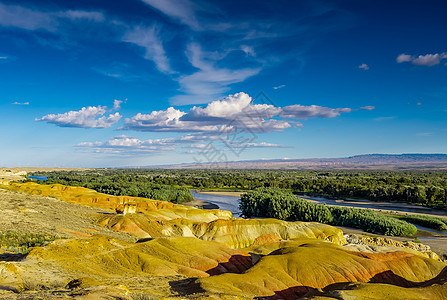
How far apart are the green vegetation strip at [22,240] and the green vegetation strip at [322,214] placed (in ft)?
197

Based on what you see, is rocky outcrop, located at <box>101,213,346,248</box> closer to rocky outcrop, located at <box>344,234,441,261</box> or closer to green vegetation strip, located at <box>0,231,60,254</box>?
rocky outcrop, located at <box>344,234,441,261</box>

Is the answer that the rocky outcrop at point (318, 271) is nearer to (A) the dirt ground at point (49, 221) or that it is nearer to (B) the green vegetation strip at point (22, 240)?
(B) the green vegetation strip at point (22, 240)

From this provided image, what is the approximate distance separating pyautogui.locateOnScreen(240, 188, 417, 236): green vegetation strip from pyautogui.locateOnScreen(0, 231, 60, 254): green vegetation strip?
197 feet

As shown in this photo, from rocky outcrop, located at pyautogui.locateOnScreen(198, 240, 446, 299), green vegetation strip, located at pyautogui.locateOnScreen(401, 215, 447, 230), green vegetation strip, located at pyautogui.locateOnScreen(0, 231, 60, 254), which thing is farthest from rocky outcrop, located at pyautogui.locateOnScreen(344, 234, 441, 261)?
green vegetation strip, located at pyautogui.locateOnScreen(0, 231, 60, 254)

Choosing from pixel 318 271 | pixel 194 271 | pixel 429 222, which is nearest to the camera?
pixel 194 271

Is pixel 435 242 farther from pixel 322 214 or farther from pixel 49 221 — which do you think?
pixel 49 221

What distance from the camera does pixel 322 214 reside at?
250 feet

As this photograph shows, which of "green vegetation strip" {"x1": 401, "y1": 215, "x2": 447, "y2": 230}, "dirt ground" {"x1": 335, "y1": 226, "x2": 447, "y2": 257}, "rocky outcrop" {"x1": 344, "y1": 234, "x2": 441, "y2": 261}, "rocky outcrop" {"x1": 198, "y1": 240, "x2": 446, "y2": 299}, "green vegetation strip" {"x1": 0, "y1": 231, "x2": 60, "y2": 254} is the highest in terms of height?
"green vegetation strip" {"x1": 0, "y1": 231, "x2": 60, "y2": 254}

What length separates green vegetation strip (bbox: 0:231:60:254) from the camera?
1191 inches

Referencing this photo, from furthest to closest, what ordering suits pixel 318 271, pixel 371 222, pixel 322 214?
pixel 322 214 < pixel 371 222 < pixel 318 271

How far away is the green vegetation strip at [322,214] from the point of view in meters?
68.0

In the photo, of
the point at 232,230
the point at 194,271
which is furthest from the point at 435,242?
the point at 194,271

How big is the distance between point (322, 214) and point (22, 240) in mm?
63797

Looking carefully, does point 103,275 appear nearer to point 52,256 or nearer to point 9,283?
point 52,256
